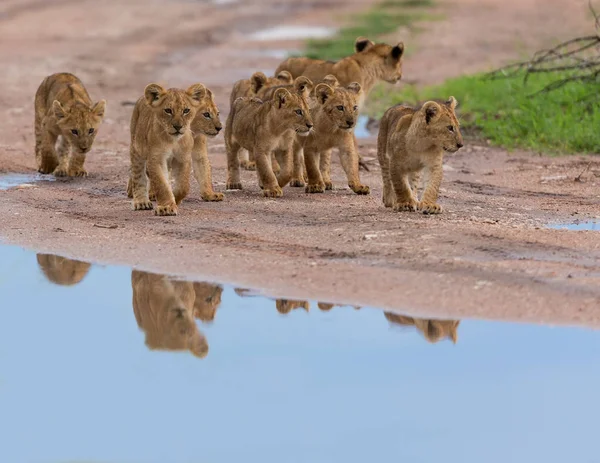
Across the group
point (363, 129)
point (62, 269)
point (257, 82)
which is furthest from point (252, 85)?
point (62, 269)

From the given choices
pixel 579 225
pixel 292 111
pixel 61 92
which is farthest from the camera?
pixel 61 92

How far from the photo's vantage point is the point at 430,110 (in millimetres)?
9531


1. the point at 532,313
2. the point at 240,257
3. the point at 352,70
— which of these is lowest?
the point at 532,313

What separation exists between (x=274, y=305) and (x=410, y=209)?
2.92m

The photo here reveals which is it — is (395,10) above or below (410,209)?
above

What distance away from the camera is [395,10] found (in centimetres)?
2886

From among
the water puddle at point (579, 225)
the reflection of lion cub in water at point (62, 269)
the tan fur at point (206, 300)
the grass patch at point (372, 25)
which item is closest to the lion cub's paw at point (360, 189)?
the water puddle at point (579, 225)

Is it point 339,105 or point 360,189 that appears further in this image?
point 360,189

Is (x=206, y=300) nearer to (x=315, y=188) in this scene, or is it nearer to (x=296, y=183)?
(x=315, y=188)

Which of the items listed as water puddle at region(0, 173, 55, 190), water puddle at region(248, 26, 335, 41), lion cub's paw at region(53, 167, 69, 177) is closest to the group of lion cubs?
lion cub's paw at region(53, 167, 69, 177)

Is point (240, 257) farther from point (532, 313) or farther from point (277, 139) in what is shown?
point (277, 139)

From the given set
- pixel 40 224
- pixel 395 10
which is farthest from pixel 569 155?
pixel 395 10

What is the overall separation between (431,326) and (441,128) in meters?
3.17

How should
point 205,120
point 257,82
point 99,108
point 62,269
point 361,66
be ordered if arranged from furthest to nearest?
point 361,66, point 257,82, point 99,108, point 205,120, point 62,269
